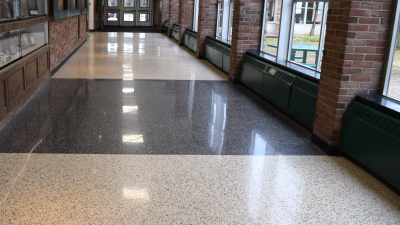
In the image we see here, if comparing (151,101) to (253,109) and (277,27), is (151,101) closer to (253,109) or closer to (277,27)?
(253,109)

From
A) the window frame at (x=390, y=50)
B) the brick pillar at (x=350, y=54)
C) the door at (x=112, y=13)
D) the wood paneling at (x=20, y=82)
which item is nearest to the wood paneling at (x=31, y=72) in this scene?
the wood paneling at (x=20, y=82)

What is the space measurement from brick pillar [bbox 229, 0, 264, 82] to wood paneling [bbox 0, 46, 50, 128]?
3492mm

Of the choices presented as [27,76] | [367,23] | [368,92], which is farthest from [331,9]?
[27,76]

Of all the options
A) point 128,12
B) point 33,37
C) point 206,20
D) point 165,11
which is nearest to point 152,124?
point 33,37

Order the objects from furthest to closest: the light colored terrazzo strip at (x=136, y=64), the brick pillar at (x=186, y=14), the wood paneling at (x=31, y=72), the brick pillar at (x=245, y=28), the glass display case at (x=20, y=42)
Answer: the brick pillar at (x=186, y=14) < the light colored terrazzo strip at (x=136, y=64) < the brick pillar at (x=245, y=28) < the wood paneling at (x=31, y=72) < the glass display case at (x=20, y=42)

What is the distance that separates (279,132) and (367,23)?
5.25 feet

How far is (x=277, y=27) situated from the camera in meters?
6.62

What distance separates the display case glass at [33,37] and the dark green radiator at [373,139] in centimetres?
425

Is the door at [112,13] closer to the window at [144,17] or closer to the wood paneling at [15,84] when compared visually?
the window at [144,17]

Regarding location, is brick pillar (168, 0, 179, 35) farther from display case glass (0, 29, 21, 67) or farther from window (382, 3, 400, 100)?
window (382, 3, 400, 100)

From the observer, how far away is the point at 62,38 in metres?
9.22

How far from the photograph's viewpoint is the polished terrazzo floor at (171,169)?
2.74 meters

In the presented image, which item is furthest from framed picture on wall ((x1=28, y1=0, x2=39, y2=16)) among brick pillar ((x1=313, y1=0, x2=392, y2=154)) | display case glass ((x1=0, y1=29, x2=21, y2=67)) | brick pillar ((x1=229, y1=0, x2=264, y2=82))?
brick pillar ((x1=313, y1=0, x2=392, y2=154))

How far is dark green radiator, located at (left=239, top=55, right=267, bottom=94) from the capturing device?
252 inches
